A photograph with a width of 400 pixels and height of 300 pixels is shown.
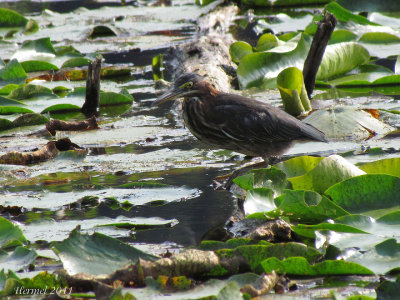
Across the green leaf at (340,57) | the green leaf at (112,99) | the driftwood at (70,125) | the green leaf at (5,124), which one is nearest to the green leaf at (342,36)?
the green leaf at (340,57)

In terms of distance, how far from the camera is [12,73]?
7.68m

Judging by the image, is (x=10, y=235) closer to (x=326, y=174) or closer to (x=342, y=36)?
(x=326, y=174)

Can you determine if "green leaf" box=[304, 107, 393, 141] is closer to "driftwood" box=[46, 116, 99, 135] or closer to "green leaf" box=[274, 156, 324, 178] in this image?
"green leaf" box=[274, 156, 324, 178]

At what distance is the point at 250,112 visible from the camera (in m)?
5.28

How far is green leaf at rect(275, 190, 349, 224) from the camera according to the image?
3.52 metres

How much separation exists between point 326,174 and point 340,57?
3.76 metres

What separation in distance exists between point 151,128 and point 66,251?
3.35 m

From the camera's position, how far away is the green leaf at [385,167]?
3955 mm

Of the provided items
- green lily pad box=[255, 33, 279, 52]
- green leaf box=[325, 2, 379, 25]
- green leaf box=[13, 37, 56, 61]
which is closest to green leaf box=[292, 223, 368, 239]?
green lily pad box=[255, 33, 279, 52]

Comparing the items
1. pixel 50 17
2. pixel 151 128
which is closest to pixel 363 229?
pixel 151 128

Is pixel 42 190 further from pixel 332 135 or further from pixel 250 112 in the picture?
pixel 332 135

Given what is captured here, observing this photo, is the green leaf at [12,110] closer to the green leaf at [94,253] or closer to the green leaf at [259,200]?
the green leaf at [259,200]

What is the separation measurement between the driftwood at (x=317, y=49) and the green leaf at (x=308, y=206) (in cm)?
317

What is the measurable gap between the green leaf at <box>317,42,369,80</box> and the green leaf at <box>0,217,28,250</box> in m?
4.67
